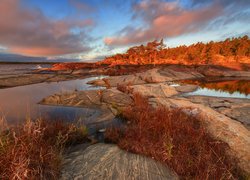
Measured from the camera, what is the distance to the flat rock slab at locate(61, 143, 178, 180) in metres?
4.74

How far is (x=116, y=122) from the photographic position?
1084 centimetres

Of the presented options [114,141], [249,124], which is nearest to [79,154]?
[114,141]

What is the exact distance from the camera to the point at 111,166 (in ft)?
16.9

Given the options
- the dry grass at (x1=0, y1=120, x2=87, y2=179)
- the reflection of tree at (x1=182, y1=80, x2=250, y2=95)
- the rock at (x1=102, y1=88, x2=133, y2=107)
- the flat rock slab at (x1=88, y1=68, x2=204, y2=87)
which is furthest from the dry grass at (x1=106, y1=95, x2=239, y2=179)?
the reflection of tree at (x1=182, y1=80, x2=250, y2=95)

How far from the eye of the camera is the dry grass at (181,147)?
5.06 m

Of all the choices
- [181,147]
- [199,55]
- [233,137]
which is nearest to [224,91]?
[233,137]

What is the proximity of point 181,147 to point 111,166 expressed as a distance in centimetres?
235

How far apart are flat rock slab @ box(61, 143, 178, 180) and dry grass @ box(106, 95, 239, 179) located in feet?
1.13

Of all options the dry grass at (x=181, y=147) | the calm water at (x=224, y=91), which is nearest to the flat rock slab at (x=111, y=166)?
the dry grass at (x=181, y=147)

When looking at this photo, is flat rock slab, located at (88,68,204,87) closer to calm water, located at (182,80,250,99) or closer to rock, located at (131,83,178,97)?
rock, located at (131,83,178,97)

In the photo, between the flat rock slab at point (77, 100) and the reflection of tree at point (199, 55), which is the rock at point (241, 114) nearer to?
the flat rock slab at point (77, 100)

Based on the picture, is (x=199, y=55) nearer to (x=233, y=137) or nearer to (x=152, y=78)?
(x=152, y=78)

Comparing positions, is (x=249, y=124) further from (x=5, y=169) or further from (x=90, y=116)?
(x=5, y=169)

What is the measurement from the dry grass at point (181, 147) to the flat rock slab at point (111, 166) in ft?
1.13
